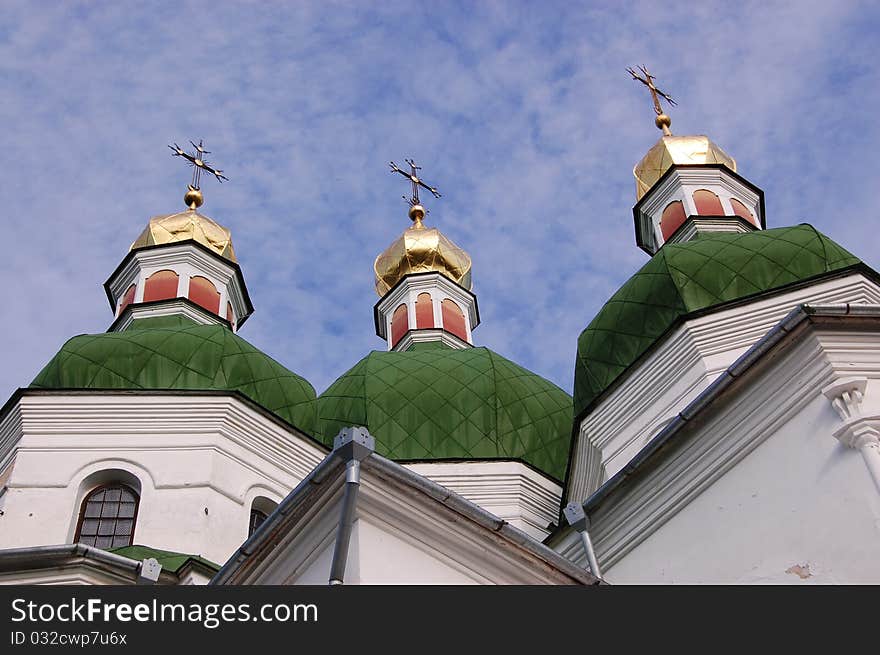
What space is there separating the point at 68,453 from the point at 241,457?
1.75 metres

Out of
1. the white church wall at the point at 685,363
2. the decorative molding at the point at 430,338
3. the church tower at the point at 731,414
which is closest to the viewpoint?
the church tower at the point at 731,414

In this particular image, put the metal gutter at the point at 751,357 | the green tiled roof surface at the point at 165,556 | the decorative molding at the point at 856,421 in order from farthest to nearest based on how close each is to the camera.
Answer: the green tiled roof surface at the point at 165,556 < the metal gutter at the point at 751,357 < the decorative molding at the point at 856,421

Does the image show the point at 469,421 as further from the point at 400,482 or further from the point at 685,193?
the point at 400,482

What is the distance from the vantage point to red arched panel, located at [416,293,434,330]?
66.8 ft

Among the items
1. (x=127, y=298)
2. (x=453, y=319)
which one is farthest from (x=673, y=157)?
(x=127, y=298)

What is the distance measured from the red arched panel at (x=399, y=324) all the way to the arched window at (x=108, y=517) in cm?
881

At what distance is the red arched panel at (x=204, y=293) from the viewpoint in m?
16.9

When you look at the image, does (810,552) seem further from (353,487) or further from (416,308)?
(416,308)

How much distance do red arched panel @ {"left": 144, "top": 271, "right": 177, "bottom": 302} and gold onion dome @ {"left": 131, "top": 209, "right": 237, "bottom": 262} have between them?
0.84 m

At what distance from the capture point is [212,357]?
13.0 m

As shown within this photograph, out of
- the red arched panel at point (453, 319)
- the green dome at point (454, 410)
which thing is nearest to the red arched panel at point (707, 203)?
the green dome at point (454, 410)

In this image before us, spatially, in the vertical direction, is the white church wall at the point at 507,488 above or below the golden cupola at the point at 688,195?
below

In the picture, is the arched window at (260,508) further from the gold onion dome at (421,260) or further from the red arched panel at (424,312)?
the gold onion dome at (421,260)
